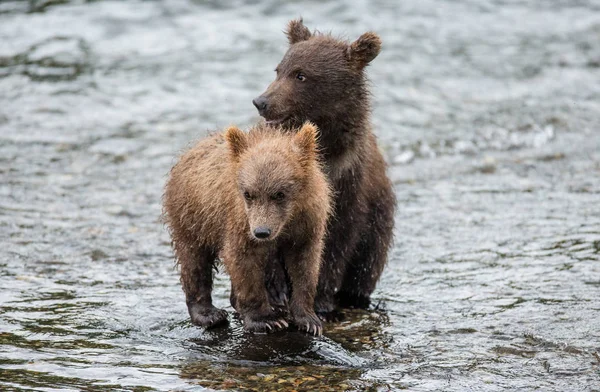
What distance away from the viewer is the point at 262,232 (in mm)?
6535

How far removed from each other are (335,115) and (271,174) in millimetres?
1772

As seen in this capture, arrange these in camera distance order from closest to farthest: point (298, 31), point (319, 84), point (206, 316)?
point (206, 316)
point (319, 84)
point (298, 31)

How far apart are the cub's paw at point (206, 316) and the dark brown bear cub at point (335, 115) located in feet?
3.44

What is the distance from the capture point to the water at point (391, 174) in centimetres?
705

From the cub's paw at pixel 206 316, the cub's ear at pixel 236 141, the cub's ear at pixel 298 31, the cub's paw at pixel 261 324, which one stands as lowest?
the cub's paw at pixel 206 316

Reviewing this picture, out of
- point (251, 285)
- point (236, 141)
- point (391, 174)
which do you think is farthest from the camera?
point (391, 174)

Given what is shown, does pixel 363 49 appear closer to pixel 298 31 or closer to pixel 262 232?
pixel 298 31

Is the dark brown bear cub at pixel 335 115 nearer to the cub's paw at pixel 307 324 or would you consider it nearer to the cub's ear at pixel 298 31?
the cub's ear at pixel 298 31

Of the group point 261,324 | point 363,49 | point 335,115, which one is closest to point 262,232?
point 261,324

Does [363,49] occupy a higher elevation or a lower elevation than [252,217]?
higher

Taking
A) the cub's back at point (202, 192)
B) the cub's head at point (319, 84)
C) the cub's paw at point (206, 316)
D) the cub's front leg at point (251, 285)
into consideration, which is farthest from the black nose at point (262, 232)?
the cub's head at point (319, 84)

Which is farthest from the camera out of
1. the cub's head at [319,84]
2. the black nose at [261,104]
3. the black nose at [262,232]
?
the cub's head at [319,84]

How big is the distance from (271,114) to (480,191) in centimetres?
542

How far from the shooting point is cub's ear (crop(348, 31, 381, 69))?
8508mm
